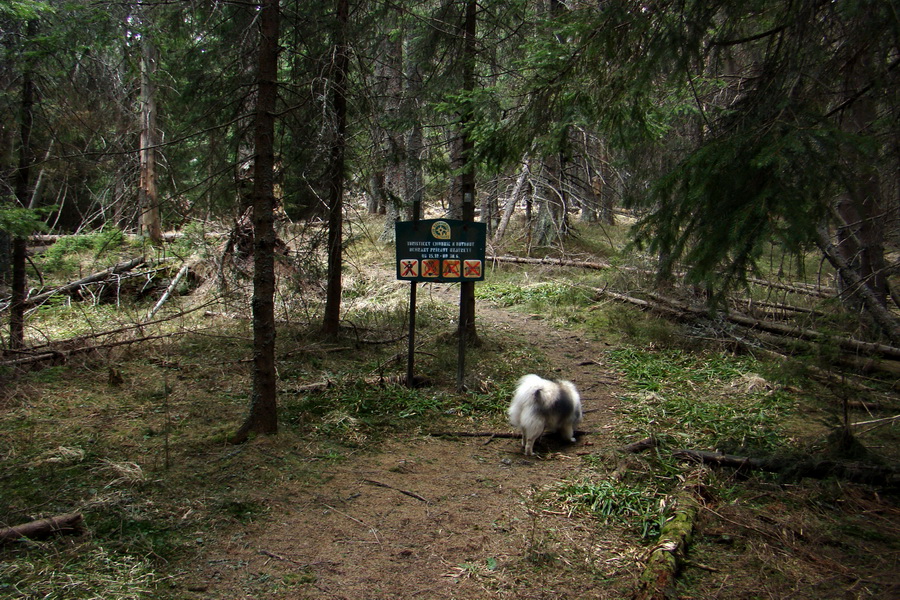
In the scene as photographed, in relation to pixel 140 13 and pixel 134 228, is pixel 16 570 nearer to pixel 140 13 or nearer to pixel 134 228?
pixel 140 13

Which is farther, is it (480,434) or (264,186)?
(480,434)

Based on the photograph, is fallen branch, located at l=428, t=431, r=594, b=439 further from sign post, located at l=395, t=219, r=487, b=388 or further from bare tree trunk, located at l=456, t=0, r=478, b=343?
bare tree trunk, located at l=456, t=0, r=478, b=343

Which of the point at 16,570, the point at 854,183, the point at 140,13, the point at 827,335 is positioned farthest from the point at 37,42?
the point at 827,335

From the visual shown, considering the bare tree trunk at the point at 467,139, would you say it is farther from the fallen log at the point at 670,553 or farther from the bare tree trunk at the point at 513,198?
the bare tree trunk at the point at 513,198

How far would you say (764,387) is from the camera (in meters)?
7.80

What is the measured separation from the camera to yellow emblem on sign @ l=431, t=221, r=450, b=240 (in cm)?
793

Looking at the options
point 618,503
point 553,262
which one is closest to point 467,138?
point 618,503

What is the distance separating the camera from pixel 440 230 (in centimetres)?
794

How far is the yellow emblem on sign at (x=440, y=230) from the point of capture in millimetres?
7930

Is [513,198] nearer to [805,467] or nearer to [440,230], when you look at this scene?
[440,230]

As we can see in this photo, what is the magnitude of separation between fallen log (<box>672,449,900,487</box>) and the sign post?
3.79 metres

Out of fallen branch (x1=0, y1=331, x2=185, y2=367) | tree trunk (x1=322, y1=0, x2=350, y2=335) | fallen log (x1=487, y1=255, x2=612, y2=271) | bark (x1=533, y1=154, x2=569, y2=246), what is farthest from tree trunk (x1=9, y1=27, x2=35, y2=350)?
fallen log (x1=487, y1=255, x2=612, y2=271)

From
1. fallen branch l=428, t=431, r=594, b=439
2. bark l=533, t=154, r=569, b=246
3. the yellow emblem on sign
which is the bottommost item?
fallen branch l=428, t=431, r=594, b=439

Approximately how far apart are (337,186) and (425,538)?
556 cm
